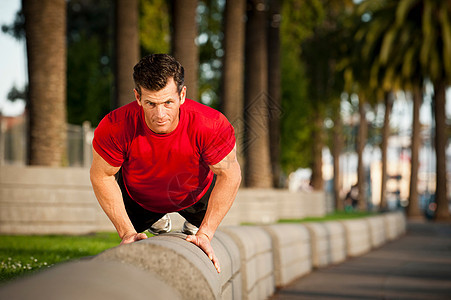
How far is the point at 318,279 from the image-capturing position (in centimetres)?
1164

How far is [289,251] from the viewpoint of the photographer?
438 inches

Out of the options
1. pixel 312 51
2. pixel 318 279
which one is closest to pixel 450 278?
pixel 318 279

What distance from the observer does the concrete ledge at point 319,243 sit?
521 inches

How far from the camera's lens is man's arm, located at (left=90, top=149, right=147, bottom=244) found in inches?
184

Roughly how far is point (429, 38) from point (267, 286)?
1009 inches

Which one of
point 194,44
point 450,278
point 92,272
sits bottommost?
point 450,278

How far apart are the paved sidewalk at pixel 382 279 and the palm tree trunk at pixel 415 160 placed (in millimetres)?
22693

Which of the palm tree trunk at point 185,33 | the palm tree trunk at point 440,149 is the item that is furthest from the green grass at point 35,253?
the palm tree trunk at point 440,149

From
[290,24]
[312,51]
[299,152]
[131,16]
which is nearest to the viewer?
[131,16]

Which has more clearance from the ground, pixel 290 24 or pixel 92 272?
pixel 290 24

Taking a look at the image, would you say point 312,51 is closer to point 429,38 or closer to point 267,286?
point 429,38

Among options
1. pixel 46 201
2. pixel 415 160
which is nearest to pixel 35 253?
pixel 46 201

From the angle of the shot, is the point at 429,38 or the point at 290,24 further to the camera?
the point at 429,38

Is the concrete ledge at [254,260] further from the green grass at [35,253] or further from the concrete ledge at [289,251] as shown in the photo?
the green grass at [35,253]
